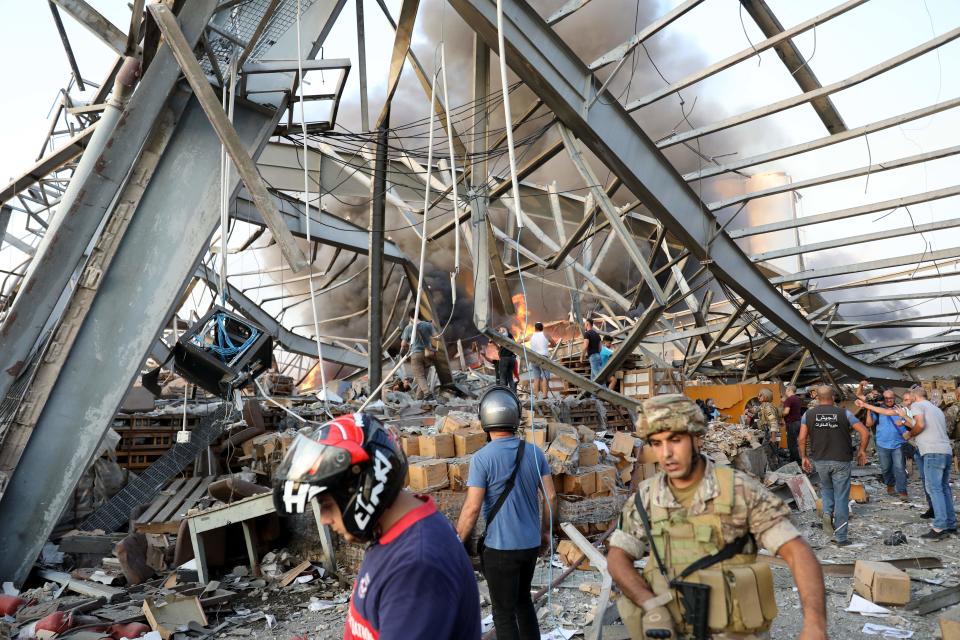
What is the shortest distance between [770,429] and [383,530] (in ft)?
45.5

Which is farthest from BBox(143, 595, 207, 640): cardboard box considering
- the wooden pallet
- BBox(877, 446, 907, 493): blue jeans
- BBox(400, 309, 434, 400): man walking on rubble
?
BBox(877, 446, 907, 493): blue jeans

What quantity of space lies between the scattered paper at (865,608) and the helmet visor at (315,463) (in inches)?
213

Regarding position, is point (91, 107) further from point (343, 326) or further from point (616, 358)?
point (343, 326)

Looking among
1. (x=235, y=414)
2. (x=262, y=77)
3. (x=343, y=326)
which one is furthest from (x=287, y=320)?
(x=262, y=77)

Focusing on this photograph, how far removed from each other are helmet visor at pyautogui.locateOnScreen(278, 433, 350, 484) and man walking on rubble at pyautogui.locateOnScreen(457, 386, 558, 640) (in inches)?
86.9

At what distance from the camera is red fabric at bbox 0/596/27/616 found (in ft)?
18.1

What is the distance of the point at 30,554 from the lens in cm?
623

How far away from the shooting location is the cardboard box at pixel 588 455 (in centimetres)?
806

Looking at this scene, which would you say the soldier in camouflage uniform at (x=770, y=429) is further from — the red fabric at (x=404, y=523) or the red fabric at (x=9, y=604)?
the red fabric at (x=404, y=523)

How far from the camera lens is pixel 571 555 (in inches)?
268

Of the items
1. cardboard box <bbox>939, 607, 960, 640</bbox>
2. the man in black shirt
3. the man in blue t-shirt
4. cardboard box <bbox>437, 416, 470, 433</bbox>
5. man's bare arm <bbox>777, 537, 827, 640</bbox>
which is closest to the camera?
man's bare arm <bbox>777, 537, 827, 640</bbox>

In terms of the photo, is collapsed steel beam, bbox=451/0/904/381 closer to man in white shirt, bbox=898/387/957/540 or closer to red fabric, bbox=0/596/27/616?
man in white shirt, bbox=898/387/957/540

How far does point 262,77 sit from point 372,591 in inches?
264

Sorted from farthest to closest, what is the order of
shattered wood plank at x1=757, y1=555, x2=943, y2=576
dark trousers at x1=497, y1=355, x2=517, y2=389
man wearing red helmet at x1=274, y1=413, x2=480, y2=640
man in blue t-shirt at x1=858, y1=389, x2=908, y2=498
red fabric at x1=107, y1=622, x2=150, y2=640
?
dark trousers at x1=497, y1=355, x2=517, y2=389
man in blue t-shirt at x1=858, y1=389, x2=908, y2=498
shattered wood plank at x1=757, y1=555, x2=943, y2=576
red fabric at x1=107, y1=622, x2=150, y2=640
man wearing red helmet at x1=274, y1=413, x2=480, y2=640
